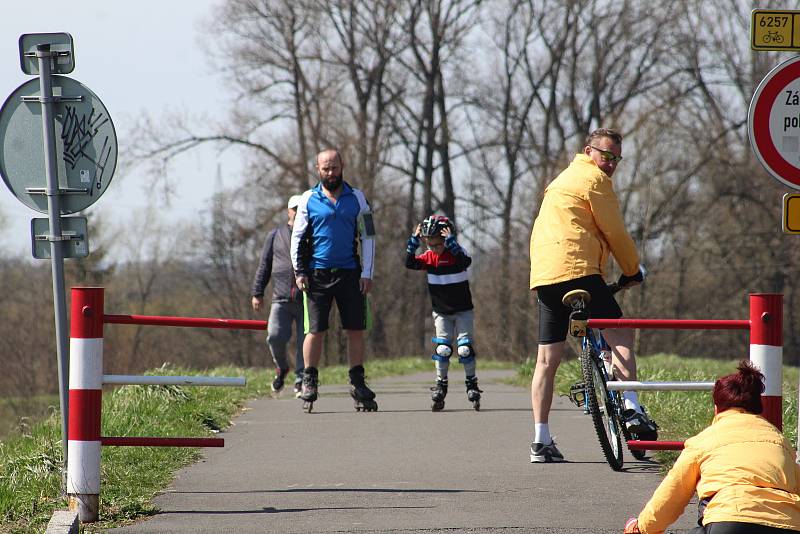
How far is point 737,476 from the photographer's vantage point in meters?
4.41

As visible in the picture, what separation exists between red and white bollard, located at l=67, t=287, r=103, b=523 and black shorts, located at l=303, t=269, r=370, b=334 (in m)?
4.66

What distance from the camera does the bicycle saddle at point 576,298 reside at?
25.1ft

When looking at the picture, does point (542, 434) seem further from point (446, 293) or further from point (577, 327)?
point (446, 293)

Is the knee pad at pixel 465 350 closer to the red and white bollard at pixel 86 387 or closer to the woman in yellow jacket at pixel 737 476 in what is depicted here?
the red and white bollard at pixel 86 387

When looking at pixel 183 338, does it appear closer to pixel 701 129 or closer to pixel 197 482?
pixel 701 129

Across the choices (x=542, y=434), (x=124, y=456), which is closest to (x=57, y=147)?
(x=124, y=456)

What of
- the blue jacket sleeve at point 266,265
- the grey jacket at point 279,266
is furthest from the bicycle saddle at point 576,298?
the blue jacket sleeve at point 266,265

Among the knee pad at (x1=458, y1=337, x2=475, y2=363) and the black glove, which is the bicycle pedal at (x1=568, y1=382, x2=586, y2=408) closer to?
the black glove

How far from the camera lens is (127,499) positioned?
6625 mm

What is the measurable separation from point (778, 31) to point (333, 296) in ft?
15.7

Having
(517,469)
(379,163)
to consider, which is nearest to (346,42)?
(379,163)

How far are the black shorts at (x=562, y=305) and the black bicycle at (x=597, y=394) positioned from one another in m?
0.14

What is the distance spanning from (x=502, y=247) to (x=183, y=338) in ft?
56.5

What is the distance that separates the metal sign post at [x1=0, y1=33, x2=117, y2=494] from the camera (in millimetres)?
7062
